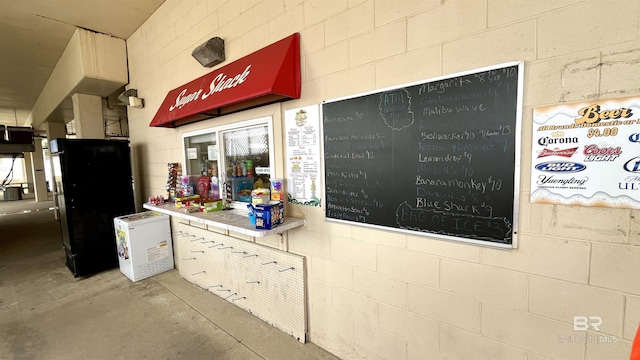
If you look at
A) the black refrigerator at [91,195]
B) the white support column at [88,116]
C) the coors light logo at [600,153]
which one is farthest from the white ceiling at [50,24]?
the coors light logo at [600,153]

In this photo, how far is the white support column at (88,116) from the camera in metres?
4.61

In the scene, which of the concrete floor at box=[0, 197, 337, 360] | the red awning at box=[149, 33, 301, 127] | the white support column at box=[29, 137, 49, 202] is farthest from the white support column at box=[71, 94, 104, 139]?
the white support column at box=[29, 137, 49, 202]

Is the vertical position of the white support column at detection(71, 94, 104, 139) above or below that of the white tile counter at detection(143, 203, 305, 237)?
above

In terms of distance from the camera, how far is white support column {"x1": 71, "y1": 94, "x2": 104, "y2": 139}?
4605mm

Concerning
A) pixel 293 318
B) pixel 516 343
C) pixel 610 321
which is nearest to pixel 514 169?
pixel 610 321

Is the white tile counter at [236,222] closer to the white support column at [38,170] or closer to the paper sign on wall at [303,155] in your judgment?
the paper sign on wall at [303,155]

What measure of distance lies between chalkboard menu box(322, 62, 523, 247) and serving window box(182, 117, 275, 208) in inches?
32.6

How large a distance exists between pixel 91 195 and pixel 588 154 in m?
5.32

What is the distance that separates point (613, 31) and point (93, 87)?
6140 millimetres

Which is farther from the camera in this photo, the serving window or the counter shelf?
the serving window

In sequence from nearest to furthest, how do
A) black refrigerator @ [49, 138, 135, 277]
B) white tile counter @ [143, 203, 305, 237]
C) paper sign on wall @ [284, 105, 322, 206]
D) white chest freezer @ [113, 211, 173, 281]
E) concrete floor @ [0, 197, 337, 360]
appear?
white tile counter @ [143, 203, 305, 237] → paper sign on wall @ [284, 105, 322, 206] → concrete floor @ [0, 197, 337, 360] → white chest freezer @ [113, 211, 173, 281] → black refrigerator @ [49, 138, 135, 277]

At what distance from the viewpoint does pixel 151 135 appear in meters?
4.05

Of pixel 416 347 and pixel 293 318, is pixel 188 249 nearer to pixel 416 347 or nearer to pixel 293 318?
pixel 293 318

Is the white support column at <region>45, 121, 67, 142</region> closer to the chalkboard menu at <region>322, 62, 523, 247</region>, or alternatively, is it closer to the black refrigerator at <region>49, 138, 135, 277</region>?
the black refrigerator at <region>49, 138, 135, 277</region>
